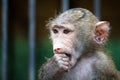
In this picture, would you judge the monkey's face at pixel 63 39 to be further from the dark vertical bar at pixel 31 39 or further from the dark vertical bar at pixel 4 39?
the dark vertical bar at pixel 4 39

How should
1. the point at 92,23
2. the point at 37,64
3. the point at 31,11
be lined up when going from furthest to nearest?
the point at 37,64, the point at 31,11, the point at 92,23

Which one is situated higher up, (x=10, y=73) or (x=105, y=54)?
(x=105, y=54)

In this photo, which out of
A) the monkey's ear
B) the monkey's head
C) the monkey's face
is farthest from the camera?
the monkey's ear

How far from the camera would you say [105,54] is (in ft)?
18.0

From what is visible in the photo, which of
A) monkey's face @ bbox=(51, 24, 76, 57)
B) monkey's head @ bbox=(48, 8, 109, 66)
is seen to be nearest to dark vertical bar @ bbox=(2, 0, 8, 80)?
monkey's head @ bbox=(48, 8, 109, 66)

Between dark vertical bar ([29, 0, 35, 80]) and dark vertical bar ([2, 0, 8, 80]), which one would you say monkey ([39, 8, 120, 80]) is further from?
dark vertical bar ([2, 0, 8, 80])

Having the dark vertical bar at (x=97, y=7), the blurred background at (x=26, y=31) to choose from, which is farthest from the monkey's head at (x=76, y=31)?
the blurred background at (x=26, y=31)

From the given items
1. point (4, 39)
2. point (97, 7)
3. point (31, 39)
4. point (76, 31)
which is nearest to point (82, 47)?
point (76, 31)

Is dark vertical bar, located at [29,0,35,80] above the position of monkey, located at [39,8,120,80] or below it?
below

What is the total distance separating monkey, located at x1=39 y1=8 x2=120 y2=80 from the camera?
5250 mm

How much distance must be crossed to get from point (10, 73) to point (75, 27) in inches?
110

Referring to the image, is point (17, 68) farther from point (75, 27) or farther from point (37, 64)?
→ point (75, 27)

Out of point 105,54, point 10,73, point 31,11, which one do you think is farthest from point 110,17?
point 105,54

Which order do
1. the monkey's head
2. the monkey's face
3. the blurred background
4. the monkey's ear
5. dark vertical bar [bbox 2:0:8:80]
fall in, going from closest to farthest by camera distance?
1. the monkey's face
2. the monkey's head
3. the monkey's ear
4. dark vertical bar [bbox 2:0:8:80]
5. the blurred background
